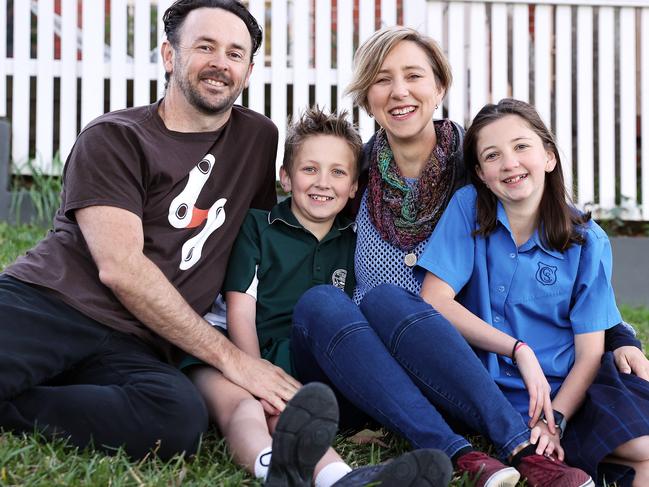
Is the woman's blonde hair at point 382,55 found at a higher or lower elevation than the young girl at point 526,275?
higher

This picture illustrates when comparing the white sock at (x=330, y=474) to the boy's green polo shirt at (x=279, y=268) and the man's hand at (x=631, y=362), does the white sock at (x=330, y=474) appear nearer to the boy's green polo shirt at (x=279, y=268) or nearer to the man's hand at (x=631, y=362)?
the boy's green polo shirt at (x=279, y=268)

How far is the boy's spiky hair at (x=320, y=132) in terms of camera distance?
304 centimetres

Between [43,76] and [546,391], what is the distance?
4272mm

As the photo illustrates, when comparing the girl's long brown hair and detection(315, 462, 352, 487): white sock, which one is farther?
the girl's long brown hair

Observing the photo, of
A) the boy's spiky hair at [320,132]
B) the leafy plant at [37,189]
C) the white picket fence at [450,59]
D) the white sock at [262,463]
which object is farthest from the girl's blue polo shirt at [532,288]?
the leafy plant at [37,189]

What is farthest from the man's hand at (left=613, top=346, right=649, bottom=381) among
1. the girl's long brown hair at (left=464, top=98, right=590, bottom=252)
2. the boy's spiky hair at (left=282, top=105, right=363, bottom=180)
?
the boy's spiky hair at (left=282, top=105, right=363, bottom=180)

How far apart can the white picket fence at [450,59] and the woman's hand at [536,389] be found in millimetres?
3306

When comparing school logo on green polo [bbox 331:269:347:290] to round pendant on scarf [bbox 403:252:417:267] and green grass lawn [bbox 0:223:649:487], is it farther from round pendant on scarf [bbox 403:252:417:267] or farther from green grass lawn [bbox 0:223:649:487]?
green grass lawn [bbox 0:223:649:487]

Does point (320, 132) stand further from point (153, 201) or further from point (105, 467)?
point (105, 467)

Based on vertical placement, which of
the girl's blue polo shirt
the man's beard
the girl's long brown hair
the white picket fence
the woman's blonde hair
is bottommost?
the girl's blue polo shirt

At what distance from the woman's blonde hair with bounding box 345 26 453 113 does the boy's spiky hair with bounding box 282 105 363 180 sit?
0.40 feet

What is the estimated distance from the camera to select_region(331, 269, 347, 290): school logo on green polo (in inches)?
117

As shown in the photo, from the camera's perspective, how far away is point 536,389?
2.47 meters

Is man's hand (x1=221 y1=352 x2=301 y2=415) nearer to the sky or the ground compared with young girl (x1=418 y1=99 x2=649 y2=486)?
nearer to the ground
